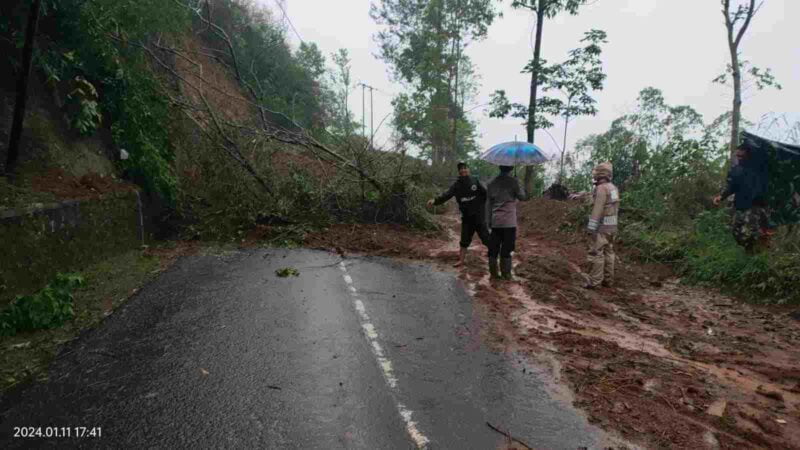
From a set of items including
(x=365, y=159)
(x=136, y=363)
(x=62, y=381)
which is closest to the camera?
(x=62, y=381)

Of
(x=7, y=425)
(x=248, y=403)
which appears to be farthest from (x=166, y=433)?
(x=7, y=425)

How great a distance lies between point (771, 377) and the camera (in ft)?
13.3

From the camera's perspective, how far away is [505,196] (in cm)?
696

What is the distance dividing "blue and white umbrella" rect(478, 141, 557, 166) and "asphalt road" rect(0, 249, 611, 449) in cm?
221

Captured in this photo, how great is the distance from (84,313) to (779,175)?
30.3 feet

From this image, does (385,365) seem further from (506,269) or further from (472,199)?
(472,199)

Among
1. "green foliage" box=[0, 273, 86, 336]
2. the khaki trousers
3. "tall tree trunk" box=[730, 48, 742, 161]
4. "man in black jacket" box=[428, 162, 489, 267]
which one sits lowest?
"green foliage" box=[0, 273, 86, 336]

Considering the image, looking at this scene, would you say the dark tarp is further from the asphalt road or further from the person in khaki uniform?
A: the asphalt road

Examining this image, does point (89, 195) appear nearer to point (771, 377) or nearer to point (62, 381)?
point (62, 381)

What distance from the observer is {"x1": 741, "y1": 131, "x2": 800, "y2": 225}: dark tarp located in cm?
652

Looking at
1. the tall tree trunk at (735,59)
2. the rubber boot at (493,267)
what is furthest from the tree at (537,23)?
the rubber boot at (493,267)

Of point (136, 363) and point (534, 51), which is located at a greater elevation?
point (534, 51)

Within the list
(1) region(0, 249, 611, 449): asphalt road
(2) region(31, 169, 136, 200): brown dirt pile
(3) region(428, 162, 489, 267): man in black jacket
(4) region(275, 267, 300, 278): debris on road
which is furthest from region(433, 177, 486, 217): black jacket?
(2) region(31, 169, 136, 200): brown dirt pile

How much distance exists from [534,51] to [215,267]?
13740 mm
